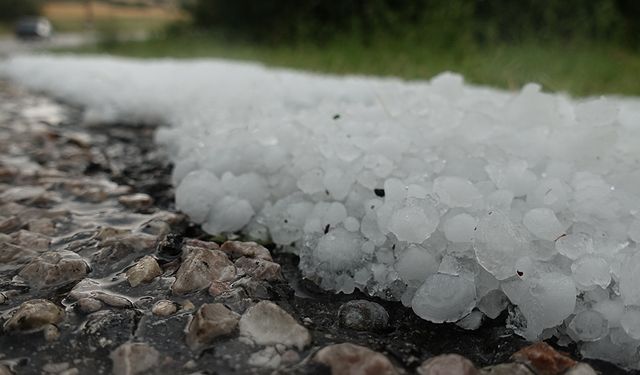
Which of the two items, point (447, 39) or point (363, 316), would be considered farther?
point (447, 39)

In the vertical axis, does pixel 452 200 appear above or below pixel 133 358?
above

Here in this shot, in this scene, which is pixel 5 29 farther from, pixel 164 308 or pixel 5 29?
pixel 164 308

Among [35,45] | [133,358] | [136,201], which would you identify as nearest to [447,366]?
[133,358]

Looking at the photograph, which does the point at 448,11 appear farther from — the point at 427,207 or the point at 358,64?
the point at 427,207

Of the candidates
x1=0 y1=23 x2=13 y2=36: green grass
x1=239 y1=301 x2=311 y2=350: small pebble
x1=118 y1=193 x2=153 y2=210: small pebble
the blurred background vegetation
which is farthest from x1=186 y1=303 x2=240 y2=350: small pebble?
x1=0 y1=23 x2=13 y2=36: green grass

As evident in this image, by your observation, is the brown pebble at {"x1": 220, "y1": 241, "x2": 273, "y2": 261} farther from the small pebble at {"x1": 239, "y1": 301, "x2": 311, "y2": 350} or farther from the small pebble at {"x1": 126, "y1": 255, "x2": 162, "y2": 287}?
the small pebble at {"x1": 239, "y1": 301, "x2": 311, "y2": 350}

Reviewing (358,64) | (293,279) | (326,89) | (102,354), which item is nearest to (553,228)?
(293,279)

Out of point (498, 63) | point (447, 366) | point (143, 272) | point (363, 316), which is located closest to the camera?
point (447, 366)
